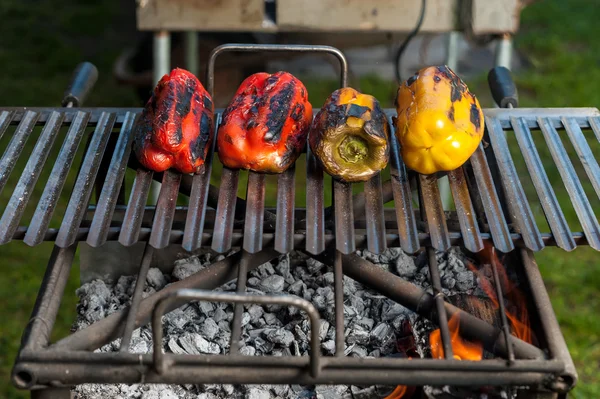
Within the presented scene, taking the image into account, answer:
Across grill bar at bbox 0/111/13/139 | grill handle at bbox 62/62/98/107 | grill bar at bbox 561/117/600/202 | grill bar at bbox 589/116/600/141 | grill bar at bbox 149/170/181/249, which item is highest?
grill bar at bbox 589/116/600/141

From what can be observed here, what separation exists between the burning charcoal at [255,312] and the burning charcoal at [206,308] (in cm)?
11

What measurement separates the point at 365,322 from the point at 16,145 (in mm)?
1115

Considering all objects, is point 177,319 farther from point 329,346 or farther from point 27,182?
point 27,182

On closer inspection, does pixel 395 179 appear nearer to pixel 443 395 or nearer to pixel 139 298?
pixel 443 395

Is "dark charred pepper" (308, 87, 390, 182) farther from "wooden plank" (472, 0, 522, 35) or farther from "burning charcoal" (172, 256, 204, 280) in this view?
"wooden plank" (472, 0, 522, 35)

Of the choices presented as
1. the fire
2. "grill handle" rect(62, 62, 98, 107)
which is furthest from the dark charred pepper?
"grill handle" rect(62, 62, 98, 107)

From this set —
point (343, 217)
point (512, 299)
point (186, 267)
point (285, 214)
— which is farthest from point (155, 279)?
point (512, 299)

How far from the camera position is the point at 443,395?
172cm

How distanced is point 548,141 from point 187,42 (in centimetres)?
261

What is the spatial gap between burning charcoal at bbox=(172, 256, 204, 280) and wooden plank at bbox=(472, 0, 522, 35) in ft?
6.24

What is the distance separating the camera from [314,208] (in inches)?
71.6

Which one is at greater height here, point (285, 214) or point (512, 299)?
point (285, 214)

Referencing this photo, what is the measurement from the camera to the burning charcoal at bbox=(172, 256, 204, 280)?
215 centimetres

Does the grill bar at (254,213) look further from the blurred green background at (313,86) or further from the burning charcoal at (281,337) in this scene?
the blurred green background at (313,86)
